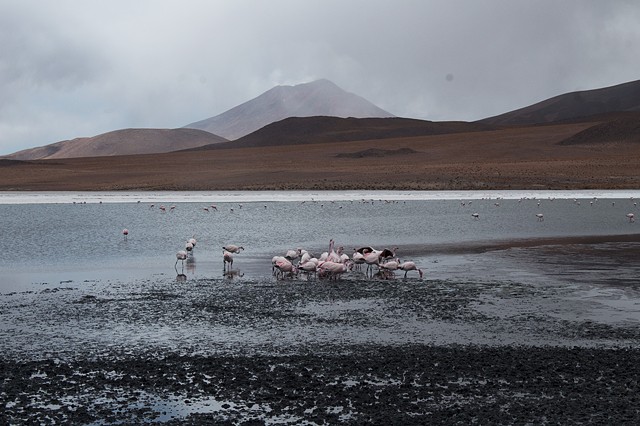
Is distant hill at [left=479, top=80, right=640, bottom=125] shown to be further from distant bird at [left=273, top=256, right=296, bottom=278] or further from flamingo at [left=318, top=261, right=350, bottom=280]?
flamingo at [left=318, top=261, right=350, bottom=280]

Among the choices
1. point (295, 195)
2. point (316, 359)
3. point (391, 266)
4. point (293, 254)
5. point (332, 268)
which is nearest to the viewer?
point (316, 359)

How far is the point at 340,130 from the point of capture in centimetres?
14662

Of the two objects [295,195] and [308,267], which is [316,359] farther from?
[295,195]

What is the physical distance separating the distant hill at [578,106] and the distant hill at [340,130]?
40.7 m

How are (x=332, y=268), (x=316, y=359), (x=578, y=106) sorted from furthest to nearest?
(x=578, y=106), (x=332, y=268), (x=316, y=359)

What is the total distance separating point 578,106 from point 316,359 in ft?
629

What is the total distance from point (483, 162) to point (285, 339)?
70.3 m

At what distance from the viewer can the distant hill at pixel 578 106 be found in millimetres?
180875

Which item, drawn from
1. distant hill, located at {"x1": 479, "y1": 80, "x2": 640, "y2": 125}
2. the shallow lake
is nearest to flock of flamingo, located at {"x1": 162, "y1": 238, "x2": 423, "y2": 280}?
the shallow lake

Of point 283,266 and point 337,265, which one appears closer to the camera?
point 337,265

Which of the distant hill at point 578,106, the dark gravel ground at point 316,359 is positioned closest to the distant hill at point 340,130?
the distant hill at point 578,106

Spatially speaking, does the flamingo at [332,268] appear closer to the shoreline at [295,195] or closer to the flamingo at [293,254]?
the flamingo at [293,254]

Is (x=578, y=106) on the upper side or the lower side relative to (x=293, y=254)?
upper

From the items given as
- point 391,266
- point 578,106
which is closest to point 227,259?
point 391,266
